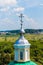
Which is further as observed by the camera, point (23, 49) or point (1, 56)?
point (1, 56)

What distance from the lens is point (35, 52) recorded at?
47.7 m

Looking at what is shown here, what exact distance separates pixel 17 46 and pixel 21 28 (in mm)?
1013

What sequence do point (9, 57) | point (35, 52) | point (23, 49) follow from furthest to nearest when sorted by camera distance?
point (35, 52) → point (9, 57) → point (23, 49)

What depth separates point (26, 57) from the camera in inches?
507

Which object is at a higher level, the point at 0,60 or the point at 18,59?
the point at 18,59

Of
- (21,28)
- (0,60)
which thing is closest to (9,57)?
(0,60)

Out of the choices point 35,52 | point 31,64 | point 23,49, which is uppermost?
point 23,49

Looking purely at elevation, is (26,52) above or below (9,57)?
above

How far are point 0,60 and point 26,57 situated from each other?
27.6m

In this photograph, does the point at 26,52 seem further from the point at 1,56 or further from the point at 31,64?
the point at 1,56

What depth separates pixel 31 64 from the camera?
13.1 m

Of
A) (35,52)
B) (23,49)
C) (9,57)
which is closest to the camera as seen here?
(23,49)

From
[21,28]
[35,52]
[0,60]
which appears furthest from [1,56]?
[21,28]

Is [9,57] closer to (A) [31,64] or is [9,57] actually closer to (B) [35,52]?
(B) [35,52]
